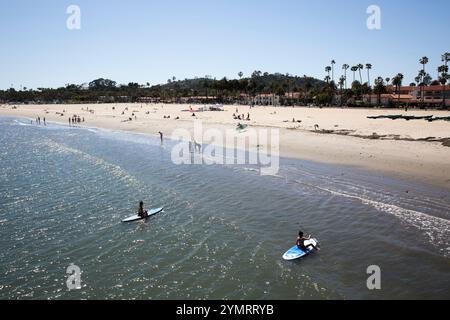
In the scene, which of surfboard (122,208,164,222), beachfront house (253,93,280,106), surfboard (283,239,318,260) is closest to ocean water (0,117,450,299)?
surfboard (283,239,318,260)

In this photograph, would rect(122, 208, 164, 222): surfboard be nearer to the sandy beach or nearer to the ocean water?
the ocean water

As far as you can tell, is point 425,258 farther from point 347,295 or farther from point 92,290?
point 92,290

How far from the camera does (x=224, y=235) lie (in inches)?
760

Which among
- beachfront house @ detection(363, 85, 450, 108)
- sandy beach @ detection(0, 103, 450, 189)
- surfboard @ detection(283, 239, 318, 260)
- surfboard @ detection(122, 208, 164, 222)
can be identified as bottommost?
surfboard @ detection(283, 239, 318, 260)

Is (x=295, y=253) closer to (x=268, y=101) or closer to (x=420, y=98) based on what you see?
(x=420, y=98)

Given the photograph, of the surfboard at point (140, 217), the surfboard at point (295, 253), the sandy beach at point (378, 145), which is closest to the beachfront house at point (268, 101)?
the sandy beach at point (378, 145)

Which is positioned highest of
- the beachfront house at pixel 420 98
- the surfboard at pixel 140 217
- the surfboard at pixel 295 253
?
the beachfront house at pixel 420 98

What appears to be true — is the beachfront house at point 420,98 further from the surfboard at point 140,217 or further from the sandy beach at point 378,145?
the surfboard at point 140,217

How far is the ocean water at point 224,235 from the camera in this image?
1458cm

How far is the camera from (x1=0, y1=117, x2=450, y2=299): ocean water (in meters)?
14.6

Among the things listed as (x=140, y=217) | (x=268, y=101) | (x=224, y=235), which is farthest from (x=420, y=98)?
(x=140, y=217)
